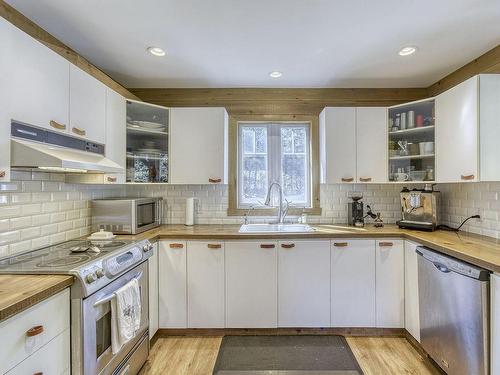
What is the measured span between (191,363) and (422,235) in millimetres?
2154

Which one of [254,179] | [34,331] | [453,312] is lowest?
[453,312]

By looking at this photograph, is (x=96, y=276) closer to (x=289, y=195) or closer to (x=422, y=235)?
(x=289, y=195)

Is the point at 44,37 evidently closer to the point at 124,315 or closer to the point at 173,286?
the point at 124,315

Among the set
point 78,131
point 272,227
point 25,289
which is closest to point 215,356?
point 272,227

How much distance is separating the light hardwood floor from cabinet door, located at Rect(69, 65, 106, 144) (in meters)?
1.79

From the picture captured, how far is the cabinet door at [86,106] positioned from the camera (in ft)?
5.79

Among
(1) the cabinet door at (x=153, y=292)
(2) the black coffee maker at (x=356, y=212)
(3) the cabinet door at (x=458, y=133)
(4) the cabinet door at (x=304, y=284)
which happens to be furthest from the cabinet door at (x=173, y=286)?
(3) the cabinet door at (x=458, y=133)

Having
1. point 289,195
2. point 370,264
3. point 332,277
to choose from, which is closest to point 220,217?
point 289,195

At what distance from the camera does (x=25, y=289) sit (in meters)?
1.15

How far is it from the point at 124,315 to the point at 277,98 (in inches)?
Answer: 97.0

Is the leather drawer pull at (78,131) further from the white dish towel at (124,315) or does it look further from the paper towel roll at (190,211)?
the paper towel roll at (190,211)

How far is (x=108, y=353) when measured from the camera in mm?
1522

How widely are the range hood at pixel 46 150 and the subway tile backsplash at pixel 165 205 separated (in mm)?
396

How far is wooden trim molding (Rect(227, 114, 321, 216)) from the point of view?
297 centimetres
